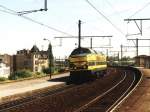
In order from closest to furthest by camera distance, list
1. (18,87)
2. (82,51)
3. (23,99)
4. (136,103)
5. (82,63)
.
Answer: (136,103)
(23,99)
(18,87)
(82,63)
(82,51)

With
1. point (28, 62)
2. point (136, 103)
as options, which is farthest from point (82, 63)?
point (28, 62)

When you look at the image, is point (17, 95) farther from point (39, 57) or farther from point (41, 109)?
point (39, 57)

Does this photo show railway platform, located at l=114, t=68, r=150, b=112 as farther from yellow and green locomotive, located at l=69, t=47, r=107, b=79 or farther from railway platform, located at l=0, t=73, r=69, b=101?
yellow and green locomotive, located at l=69, t=47, r=107, b=79

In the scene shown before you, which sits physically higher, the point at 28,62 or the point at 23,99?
the point at 28,62

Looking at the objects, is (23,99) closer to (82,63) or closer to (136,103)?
(136,103)

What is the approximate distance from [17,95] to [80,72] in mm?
12629

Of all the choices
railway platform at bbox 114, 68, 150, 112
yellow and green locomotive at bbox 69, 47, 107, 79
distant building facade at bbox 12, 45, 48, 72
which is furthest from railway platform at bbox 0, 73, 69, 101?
distant building facade at bbox 12, 45, 48, 72

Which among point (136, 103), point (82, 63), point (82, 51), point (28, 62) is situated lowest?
point (136, 103)

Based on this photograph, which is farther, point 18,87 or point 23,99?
point 18,87

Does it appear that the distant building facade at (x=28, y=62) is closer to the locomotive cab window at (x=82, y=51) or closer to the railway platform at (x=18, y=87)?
the locomotive cab window at (x=82, y=51)

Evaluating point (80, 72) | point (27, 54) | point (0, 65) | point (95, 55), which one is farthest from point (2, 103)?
point (27, 54)

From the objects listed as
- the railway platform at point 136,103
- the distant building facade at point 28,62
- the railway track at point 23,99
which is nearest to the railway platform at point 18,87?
the railway track at point 23,99

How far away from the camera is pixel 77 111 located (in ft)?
66.7

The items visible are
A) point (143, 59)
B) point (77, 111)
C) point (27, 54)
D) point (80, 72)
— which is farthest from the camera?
point (27, 54)
